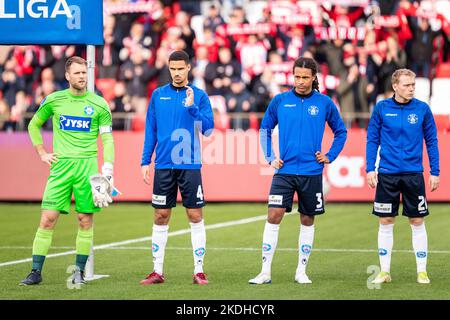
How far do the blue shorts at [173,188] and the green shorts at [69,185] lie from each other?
63 centimetres

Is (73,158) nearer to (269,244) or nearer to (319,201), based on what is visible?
(269,244)

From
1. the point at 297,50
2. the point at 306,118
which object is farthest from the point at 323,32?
the point at 306,118

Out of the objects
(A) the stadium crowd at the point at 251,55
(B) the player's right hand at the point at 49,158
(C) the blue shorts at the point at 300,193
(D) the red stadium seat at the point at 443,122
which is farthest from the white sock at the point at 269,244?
(D) the red stadium seat at the point at 443,122

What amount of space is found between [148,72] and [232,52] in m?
1.81

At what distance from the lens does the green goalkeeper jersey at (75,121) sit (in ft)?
36.4

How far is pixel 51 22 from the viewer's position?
38.1 feet

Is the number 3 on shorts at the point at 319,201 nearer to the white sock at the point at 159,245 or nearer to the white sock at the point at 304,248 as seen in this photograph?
the white sock at the point at 304,248

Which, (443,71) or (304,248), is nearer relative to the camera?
(304,248)

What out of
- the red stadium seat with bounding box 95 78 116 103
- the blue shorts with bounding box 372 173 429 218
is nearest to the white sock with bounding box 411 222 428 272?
the blue shorts with bounding box 372 173 429 218

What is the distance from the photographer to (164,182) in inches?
440

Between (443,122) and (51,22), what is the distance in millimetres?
11826

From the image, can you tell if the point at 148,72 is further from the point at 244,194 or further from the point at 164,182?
the point at 164,182

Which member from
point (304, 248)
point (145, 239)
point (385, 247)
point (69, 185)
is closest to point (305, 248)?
point (304, 248)

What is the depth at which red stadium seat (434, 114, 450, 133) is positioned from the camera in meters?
21.6
